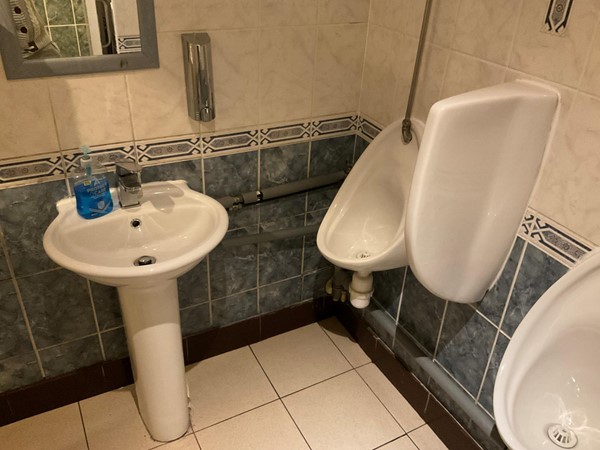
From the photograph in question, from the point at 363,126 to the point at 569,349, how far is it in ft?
3.23

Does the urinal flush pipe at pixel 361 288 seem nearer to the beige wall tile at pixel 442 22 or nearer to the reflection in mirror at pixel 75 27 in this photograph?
the beige wall tile at pixel 442 22

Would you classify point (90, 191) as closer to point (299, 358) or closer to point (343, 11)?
point (343, 11)

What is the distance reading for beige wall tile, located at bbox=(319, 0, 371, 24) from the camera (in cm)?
165

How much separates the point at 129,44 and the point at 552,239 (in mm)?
1188

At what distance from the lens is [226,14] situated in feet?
4.93

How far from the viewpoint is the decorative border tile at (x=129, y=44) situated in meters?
1.41

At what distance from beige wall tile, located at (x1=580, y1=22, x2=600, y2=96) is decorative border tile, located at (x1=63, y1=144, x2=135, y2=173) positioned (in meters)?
1.17

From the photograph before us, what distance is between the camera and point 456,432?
5.69 ft

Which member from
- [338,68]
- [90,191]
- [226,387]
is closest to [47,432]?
[226,387]

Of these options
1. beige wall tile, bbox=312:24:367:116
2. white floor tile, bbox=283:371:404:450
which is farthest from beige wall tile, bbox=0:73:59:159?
white floor tile, bbox=283:371:404:450

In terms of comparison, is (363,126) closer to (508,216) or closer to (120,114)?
(508,216)

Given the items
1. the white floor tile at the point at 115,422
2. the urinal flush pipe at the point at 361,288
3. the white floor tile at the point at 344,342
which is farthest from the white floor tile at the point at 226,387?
Result: the urinal flush pipe at the point at 361,288

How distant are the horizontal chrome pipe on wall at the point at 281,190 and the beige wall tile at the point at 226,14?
521 mm

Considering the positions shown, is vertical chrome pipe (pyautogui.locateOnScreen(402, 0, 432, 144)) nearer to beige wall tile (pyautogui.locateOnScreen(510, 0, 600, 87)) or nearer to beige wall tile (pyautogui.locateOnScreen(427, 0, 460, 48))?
beige wall tile (pyautogui.locateOnScreen(427, 0, 460, 48))
